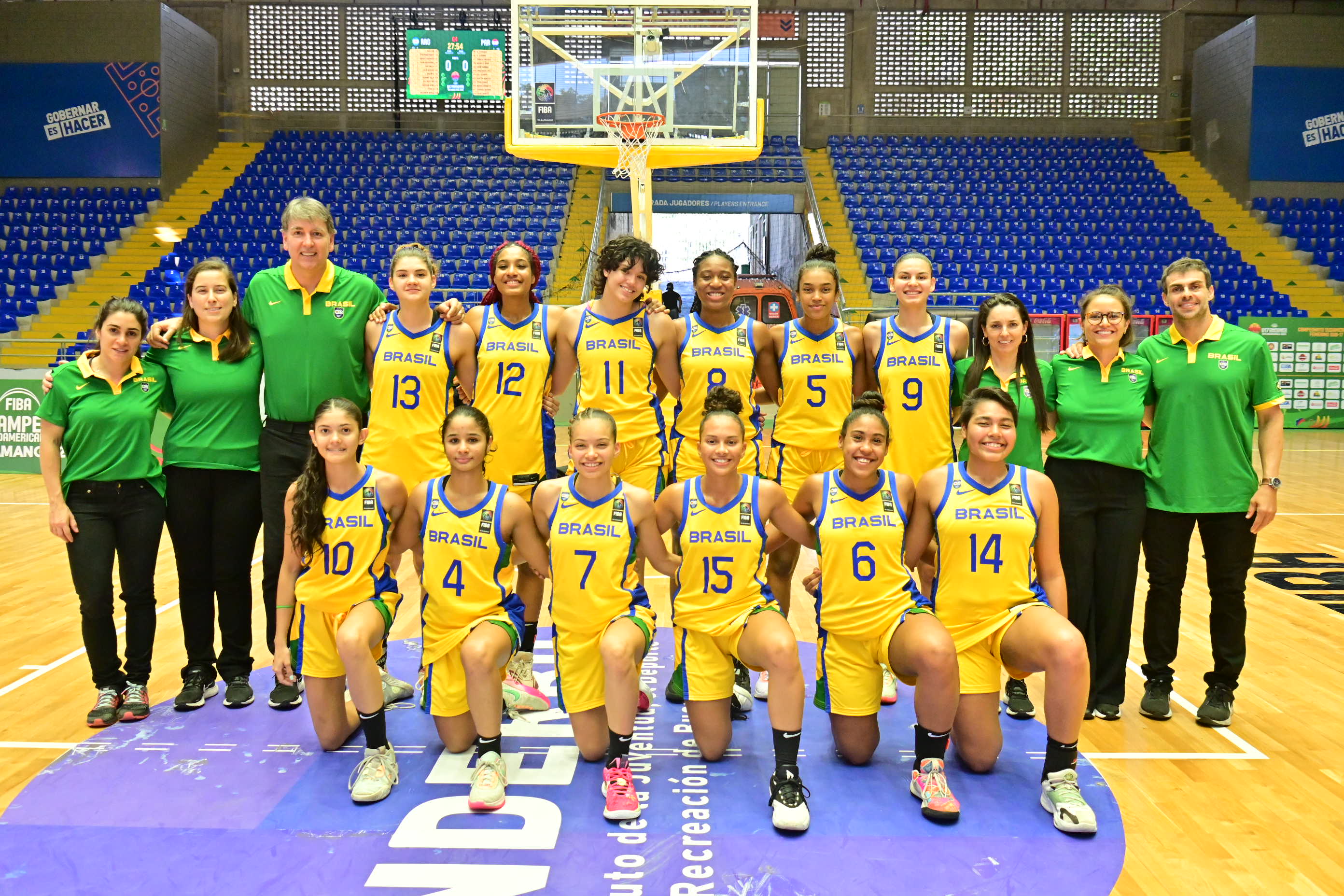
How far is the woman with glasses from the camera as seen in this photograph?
369 centimetres

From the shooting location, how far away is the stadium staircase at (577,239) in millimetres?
15391

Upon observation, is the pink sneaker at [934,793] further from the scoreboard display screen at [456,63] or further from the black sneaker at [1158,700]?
the scoreboard display screen at [456,63]

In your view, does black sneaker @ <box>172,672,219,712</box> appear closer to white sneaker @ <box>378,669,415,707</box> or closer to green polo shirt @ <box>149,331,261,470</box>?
white sneaker @ <box>378,669,415,707</box>

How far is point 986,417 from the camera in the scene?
126 inches

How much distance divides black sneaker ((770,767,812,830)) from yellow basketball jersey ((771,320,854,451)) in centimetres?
148

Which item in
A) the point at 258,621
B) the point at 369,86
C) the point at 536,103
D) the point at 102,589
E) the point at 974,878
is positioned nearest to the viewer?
the point at 974,878

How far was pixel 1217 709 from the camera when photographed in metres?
3.80

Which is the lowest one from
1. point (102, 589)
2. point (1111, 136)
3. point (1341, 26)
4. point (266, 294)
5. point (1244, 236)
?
point (102, 589)

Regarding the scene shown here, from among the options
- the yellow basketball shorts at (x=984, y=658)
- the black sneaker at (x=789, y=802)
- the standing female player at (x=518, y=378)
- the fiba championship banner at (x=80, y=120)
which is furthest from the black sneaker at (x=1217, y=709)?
the fiba championship banner at (x=80, y=120)

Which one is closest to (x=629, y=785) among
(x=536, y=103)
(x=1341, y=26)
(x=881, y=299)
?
(x=536, y=103)

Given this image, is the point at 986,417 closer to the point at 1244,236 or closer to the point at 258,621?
the point at 258,621

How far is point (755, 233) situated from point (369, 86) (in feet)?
28.5

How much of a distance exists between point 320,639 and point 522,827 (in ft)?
3.54

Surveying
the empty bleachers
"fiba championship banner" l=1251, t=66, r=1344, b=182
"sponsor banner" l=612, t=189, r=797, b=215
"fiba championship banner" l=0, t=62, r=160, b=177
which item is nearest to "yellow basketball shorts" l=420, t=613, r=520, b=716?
the empty bleachers
